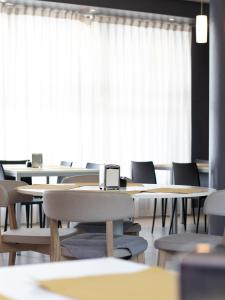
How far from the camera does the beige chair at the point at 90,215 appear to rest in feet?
10.1

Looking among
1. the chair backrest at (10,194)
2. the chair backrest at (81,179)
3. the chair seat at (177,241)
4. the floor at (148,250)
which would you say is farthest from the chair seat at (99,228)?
the floor at (148,250)

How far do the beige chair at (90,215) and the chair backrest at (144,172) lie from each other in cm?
408

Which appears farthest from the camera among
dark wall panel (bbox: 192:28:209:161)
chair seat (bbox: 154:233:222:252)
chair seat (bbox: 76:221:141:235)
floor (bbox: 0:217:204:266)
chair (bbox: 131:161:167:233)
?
dark wall panel (bbox: 192:28:209:161)

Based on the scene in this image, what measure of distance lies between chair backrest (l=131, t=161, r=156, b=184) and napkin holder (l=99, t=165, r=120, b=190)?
3.49 metres

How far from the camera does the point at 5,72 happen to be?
26.9 feet

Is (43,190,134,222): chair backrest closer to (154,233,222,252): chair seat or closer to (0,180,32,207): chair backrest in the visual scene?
(154,233,222,252): chair seat

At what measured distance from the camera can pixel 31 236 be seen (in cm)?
360

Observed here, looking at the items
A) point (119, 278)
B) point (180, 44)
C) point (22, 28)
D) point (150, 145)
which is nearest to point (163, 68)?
point (180, 44)

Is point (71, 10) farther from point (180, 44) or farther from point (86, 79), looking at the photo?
point (180, 44)

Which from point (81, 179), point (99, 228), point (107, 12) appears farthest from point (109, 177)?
point (107, 12)

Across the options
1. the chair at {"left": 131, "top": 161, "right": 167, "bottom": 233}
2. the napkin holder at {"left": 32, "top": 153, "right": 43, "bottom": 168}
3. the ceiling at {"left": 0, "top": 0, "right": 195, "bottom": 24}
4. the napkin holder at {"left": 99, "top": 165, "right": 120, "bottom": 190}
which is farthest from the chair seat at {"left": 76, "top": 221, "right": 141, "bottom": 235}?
the ceiling at {"left": 0, "top": 0, "right": 195, "bottom": 24}

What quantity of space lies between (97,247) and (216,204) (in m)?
0.69

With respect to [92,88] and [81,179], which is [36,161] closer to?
[81,179]

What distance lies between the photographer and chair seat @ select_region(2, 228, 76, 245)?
3545 mm
